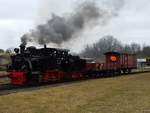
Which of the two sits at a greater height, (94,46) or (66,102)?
(94,46)

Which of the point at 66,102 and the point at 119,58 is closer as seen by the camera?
the point at 66,102

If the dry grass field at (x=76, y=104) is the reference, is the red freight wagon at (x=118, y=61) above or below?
above

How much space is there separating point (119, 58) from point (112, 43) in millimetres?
112351

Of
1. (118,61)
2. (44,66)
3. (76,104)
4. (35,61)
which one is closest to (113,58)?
(118,61)

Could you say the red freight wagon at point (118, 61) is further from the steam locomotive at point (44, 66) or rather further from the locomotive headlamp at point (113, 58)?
the steam locomotive at point (44, 66)

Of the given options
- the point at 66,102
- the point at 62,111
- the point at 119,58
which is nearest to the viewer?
the point at 62,111

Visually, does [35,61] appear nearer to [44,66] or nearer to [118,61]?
[44,66]

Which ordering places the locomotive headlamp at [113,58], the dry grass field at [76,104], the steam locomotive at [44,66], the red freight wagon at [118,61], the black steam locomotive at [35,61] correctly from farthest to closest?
the locomotive headlamp at [113,58] < the red freight wagon at [118,61] < the black steam locomotive at [35,61] < the steam locomotive at [44,66] < the dry grass field at [76,104]

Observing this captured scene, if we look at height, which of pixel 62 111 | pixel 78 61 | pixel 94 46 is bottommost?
pixel 62 111

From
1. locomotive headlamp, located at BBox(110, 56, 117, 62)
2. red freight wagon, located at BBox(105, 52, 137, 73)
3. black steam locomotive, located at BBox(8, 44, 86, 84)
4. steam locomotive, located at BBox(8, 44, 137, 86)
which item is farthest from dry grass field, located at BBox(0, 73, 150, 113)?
locomotive headlamp, located at BBox(110, 56, 117, 62)

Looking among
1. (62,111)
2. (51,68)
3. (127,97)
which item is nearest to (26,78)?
(51,68)

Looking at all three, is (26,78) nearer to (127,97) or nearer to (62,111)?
(127,97)

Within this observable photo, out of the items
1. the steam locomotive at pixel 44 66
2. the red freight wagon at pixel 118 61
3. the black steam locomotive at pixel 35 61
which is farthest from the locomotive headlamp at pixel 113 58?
the black steam locomotive at pixel 35 61

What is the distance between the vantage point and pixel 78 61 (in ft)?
118
